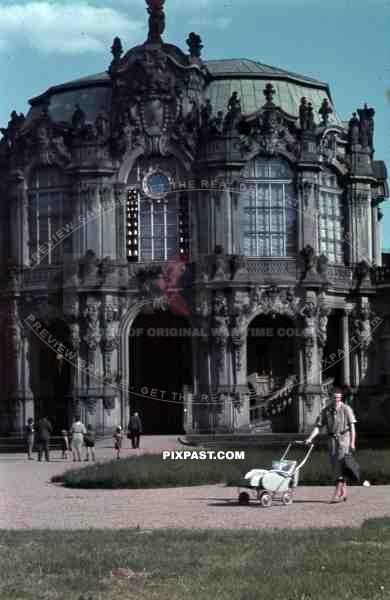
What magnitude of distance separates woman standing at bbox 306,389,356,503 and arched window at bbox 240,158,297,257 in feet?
106

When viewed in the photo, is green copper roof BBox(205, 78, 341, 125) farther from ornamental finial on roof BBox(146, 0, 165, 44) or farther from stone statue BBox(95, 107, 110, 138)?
stone statue BBox(95, 107, 110, 138)

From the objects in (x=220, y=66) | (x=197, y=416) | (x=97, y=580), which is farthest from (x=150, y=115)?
(x=97, y=580)

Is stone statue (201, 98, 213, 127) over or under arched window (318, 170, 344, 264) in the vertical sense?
over

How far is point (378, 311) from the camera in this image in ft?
191

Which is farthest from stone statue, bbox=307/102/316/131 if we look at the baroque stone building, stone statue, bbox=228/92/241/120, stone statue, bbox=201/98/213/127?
stone statue, bbox=201/98/213/127

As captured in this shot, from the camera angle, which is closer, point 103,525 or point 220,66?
point 103,525

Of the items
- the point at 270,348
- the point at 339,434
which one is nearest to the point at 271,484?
the point at 339,434

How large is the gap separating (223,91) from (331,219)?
739cm

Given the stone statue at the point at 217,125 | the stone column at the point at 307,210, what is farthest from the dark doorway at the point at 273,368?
the stone statue at the point at 217,125

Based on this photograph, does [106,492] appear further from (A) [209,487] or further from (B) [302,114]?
(B) [302,114]

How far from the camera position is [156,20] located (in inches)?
2229

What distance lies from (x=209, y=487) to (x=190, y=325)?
27313 millimetres

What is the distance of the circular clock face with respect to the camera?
185ft

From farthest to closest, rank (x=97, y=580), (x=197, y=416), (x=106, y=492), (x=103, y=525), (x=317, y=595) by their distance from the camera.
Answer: (x=197, y=416)
(x=106, y=492)
(x=103, y=525)
(x=97, y=580)
(x=317, y=595)
